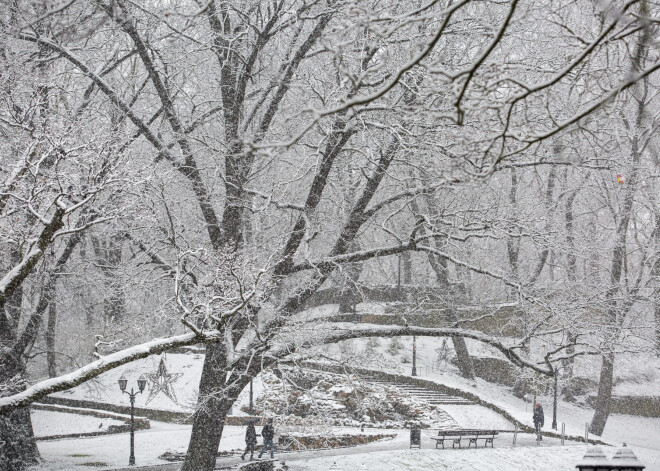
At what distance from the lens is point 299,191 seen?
13.2m

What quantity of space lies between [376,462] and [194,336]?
30.4 feet

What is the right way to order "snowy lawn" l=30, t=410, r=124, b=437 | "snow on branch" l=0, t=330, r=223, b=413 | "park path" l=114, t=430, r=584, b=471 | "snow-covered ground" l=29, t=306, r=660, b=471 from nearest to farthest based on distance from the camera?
"snow on branch" l=0, t=330, r=223, b=413 → "snow-covered ground" l=29, t=306, r=660, b=471 → "park path" l=114, t=430, r=584, b=471 → "snowy lawn" l=30, t=410, r=124, b=437

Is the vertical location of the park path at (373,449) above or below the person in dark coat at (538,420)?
below

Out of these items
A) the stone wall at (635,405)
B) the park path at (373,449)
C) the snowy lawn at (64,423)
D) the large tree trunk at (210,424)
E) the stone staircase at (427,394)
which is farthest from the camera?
the stone wall at (635,405)

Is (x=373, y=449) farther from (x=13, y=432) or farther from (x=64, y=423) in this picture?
(x=64, y=423)

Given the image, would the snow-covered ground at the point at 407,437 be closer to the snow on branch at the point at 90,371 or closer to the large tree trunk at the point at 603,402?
the large tree trunk at the point at 603,402

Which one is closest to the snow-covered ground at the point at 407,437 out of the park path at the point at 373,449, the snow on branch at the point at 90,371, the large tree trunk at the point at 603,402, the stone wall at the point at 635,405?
the park path at the point at 373,449

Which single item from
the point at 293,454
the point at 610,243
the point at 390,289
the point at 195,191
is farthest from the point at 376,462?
the point at 390,289

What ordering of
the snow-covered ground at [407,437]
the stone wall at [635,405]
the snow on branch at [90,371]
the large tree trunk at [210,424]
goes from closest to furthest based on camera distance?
the snow on branch at [90,371], the large tree trunk at [210,424], the snow-covered ground at [407,437], the stone wall at [635,405]

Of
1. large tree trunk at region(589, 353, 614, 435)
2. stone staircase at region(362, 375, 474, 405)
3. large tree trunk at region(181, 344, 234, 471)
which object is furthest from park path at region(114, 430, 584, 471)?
large tree trunk at region(181, 344, 234, 471)

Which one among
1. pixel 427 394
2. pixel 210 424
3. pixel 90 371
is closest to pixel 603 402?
pixel 427 394

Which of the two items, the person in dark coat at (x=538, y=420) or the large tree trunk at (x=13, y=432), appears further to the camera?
the person in dark coat at (x=538, y=420)

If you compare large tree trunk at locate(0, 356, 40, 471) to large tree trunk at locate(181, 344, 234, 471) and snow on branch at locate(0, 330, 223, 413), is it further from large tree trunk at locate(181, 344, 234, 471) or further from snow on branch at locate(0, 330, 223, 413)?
snow on branch at locate(0, 330, 223, 413)

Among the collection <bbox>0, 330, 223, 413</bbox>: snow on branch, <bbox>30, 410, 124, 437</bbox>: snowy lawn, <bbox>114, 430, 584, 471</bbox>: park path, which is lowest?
<bbox>30, 410, 124, 437</bbox>: snowy lawn
